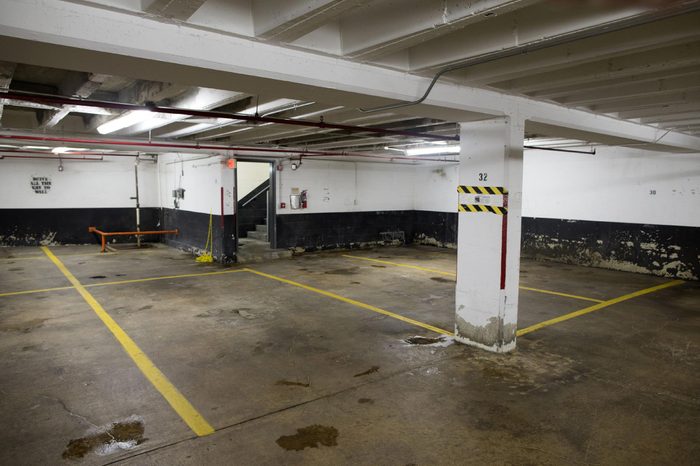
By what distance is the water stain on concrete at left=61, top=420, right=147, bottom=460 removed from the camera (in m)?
2.82

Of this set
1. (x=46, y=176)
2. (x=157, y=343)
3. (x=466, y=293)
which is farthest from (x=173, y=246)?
(x=466, y=293)

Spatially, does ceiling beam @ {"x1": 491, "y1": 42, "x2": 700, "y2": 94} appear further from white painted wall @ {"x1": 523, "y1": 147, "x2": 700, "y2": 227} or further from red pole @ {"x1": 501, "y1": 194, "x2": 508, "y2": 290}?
white painted wall @ {"x1": 523, "y1": 147, "x2": 700, "y2": 227}

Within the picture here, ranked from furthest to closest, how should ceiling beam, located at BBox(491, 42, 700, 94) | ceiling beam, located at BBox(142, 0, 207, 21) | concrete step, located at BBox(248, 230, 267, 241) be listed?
1. concrete step, located at BBox(248, 230, 267, 241)
2. ceiling beam, located at BBox(491, 42, 700, 94)
3. ceiling beam, located at BBox(142, 0, 207, 21)

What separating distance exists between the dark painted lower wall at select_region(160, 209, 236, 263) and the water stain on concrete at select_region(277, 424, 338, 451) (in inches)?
278

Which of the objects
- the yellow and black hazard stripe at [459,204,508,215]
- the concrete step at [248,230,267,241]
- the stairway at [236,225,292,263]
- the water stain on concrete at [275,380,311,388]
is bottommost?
the water stain on concrete at [275,380,311,388]

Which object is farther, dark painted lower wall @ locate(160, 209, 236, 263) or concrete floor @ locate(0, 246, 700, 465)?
dark painted lower wall @ locate(160, 209, 236, 263)

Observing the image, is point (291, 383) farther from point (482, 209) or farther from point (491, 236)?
point (482, 209)

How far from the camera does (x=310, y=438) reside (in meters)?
2.99

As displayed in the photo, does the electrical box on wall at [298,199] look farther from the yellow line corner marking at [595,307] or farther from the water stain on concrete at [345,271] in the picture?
the yellow line corner marking at [595,307]

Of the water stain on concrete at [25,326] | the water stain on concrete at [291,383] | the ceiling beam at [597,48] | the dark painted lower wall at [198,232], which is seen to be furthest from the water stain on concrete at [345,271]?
the ceiling beam at [597,48]

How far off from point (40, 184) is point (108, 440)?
440 inches

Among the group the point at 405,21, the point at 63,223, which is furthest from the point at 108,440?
the point at 63,223

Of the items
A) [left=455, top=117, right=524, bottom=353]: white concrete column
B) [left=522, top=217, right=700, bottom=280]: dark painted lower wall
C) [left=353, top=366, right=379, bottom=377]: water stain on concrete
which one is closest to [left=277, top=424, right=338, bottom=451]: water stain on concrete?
→ [left=353, top=366, right=379, bottom=377]: water stain on concrete

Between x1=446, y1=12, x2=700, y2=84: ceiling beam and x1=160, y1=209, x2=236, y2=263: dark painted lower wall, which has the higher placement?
x1=446, y1=12, x2=700, y2=84: ceiling beam
